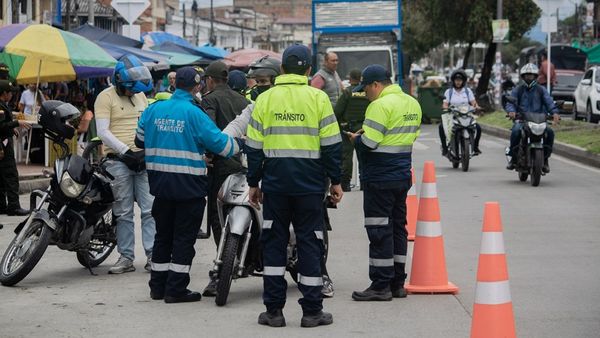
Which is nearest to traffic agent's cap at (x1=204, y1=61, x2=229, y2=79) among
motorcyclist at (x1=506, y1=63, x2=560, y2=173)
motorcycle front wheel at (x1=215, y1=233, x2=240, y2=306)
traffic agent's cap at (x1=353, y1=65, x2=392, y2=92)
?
traffic agent's cap at (x1=353, y1=65, x2=392, y2=92)

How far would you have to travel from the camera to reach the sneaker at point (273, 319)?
8312 millimetres

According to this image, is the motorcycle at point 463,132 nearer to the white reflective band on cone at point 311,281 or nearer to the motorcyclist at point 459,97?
the motorcyclist at point 459,97

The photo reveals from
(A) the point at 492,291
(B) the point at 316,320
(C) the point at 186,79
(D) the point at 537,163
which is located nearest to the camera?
(A) the point at 492,291

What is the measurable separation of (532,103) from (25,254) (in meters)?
10.5

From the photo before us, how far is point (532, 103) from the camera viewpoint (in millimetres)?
18688

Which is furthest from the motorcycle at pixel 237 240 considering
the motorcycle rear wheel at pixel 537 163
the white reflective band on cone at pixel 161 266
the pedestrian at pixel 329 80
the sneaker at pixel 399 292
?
the motorcycle rear wheel at pixel 537 163

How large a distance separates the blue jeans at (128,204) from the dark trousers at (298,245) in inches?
102

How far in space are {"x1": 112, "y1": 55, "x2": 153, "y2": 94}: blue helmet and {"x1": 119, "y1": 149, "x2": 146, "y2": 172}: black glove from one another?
0.58 m

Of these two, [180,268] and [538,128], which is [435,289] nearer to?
[180,268]

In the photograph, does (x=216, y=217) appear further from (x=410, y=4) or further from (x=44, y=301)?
(x=410, y=4)

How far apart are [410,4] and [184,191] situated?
44.2m

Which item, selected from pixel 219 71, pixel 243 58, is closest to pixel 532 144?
pixel 219 71

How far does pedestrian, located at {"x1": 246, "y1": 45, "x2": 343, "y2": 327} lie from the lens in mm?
8328

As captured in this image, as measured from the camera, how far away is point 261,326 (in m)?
8.35
